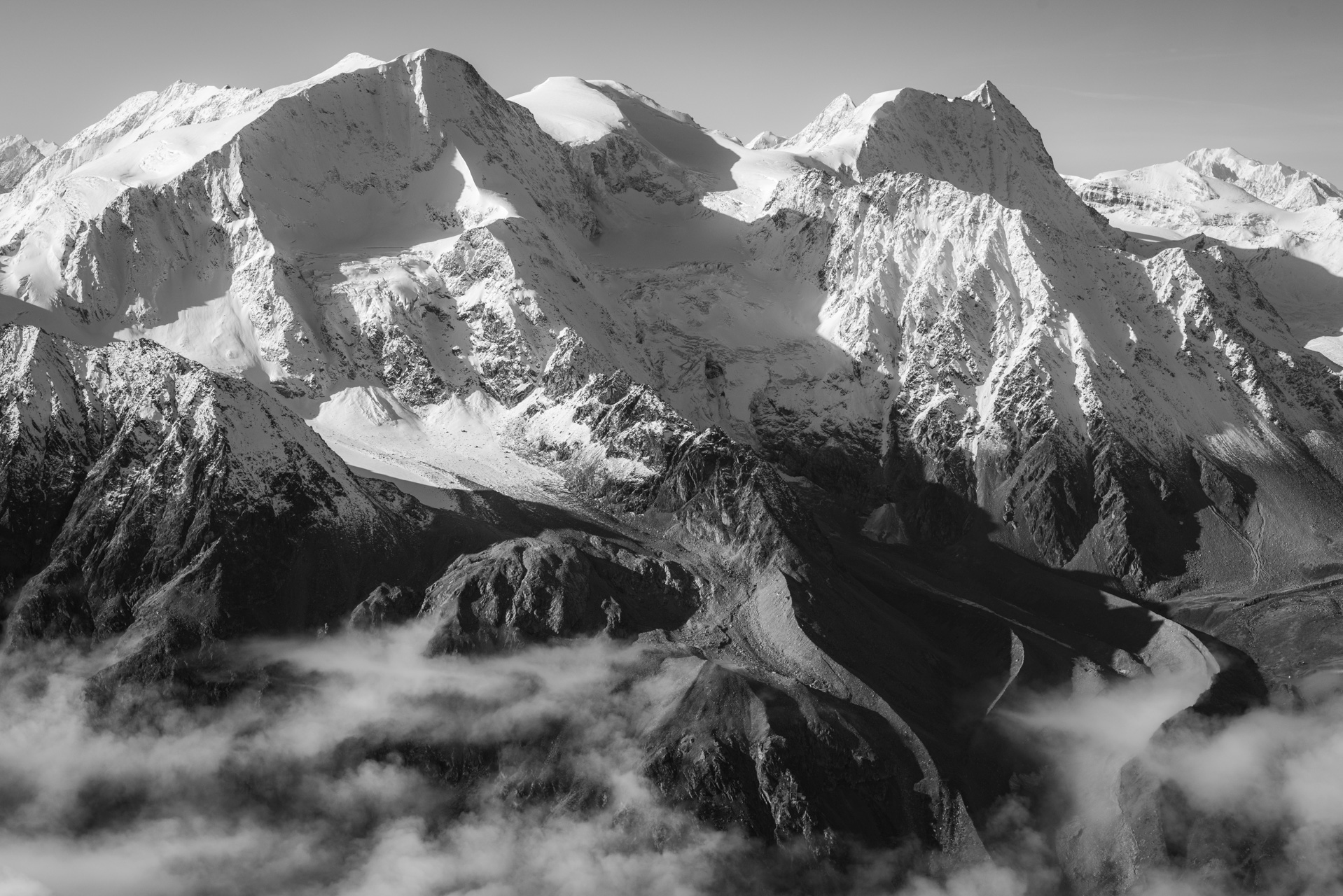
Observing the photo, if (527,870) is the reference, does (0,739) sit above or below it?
above

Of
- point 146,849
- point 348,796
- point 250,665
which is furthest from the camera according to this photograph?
point 250,665

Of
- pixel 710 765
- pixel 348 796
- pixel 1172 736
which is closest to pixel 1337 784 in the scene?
pixel 1172 736

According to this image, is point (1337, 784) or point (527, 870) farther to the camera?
point (1337, 784)

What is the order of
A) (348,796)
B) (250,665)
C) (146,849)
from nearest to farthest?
1. (146,849)
2. (348,796)
3. (250,665)

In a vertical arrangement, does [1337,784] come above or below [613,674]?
below

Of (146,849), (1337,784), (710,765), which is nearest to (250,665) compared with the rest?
(146,849)

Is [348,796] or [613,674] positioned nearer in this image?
[348,796]

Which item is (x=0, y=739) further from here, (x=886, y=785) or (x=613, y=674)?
(x=886, y=785)

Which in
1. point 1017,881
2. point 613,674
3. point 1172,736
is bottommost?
point 1017,881

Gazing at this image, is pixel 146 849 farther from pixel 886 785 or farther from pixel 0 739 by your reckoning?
pixel 886 785
